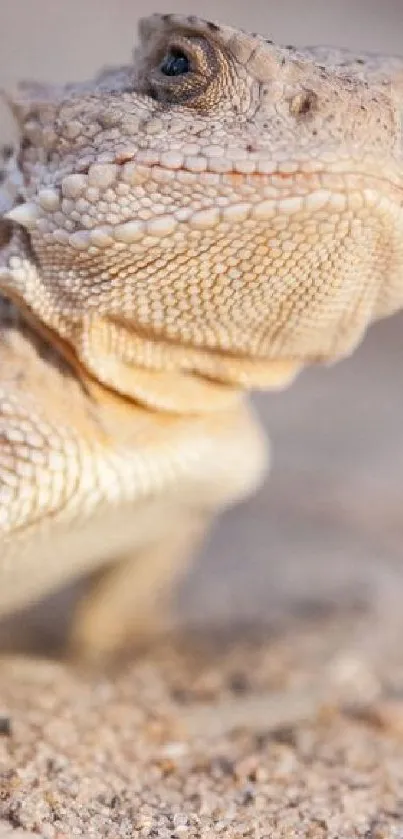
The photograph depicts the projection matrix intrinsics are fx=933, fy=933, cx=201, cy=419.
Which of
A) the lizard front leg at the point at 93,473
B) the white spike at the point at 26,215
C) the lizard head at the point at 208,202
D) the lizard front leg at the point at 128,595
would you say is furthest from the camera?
the lizard front leg at the point at 128,595

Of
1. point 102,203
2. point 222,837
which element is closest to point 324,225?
point 102,203

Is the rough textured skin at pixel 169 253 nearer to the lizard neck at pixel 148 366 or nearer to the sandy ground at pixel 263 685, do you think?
the lizard neck at pixel 148 366

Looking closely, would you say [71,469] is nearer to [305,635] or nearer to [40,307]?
[40,307]

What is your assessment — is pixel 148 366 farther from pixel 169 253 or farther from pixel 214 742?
pixel 214 742

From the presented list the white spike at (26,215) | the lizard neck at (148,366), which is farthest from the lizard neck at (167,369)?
the white spike at (26,215)

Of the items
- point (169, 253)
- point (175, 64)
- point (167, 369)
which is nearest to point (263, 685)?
point (167, 369)

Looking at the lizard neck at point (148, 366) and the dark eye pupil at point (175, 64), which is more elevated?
the dark eye pupil at point (175, 64)

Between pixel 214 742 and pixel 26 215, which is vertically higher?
pixel 26 215
